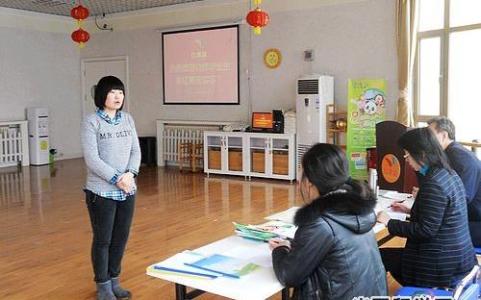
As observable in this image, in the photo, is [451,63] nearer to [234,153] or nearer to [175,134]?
[234,153]

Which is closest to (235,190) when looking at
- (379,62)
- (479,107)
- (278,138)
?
(278,138)

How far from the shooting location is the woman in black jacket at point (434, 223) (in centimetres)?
234

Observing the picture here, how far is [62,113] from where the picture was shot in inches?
422

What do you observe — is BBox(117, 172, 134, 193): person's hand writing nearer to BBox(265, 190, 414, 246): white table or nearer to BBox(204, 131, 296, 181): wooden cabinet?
BBox(265, 190, 414, 246): white table

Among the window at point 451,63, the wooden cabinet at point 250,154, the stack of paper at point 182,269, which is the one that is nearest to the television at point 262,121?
the wooden cabinet at point 250,154

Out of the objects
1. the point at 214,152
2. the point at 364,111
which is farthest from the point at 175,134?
the point at 364,111

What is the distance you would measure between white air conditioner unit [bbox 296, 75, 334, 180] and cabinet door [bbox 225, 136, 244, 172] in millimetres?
1094

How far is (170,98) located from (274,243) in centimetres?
785

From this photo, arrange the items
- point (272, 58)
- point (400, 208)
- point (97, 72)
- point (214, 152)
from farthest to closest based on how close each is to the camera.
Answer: point (97, 72), point (214, 152), point (272, 58), point (400, 208)

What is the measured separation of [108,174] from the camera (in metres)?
3.06

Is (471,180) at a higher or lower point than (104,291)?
higher

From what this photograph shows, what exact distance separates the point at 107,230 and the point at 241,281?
151 cm

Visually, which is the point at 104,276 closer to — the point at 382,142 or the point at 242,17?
the point at 382,142

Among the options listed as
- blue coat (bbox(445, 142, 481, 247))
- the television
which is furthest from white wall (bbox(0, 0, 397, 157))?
blue coat (bbox(445, 142, 481, 247))
